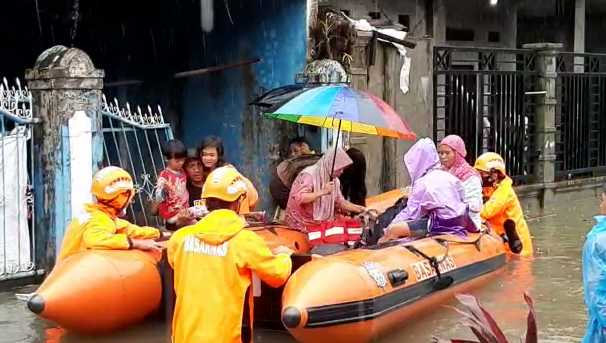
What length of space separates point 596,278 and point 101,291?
11.6 feet

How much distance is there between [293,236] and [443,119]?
6.14 meters

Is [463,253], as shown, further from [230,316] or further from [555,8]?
[555,8]

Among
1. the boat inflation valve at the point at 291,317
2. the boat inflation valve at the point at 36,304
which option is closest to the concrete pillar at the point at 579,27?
the boat inflation valve at the point at 291,317

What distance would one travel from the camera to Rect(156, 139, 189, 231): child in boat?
864cm

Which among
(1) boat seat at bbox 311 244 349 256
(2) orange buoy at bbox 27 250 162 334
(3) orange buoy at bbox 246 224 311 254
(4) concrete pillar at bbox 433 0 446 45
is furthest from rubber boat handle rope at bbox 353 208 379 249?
(4) concrete pillar at bbox 433 0 446 45

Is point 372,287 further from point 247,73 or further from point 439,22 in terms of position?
point 439,22

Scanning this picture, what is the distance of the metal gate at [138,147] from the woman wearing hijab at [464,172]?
3.07m

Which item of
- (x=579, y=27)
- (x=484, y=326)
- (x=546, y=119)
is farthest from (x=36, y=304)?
(x=579, y=27)

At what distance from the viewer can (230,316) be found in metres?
5.43

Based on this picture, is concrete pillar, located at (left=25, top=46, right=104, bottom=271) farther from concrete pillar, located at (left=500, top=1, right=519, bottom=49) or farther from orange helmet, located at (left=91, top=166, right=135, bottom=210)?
concrete pillar, located at (left=500, top=1, right=519, bottom=49)

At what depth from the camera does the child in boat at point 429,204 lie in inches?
328

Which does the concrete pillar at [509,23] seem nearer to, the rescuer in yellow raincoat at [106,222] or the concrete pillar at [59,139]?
the concrete pillar at [59,139]

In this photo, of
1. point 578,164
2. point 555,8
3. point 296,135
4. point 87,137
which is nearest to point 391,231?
point 87,137

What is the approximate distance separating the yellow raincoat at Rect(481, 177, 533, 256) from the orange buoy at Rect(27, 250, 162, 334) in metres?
4.12
